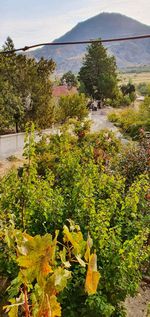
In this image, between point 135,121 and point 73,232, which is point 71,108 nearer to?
point 135,121

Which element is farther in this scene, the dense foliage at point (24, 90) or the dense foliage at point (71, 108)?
the dense foliage at point (71, 108)

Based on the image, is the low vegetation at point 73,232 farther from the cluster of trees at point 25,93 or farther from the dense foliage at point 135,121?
the dense foliage at point 135,121

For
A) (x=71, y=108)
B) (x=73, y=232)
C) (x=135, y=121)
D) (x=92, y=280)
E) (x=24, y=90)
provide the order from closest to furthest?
(x=92, y=280)
(x=73, y=232)
(x=24, y=90)
(x=71, y=108)
(x=135, y=121)

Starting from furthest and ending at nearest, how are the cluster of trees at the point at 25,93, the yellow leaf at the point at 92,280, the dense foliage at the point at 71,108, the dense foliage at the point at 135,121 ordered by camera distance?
1. the dense foliage at the point at 135,121
2. the dense foliage at the point at 71,108
3. the cluster of trees at the point at 25,93
4. the yellow leaf at the point at 92,280

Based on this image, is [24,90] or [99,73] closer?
[24,90]

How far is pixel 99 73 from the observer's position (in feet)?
175

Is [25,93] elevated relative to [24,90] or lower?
lower


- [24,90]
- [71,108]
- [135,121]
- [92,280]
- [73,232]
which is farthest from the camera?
[135,121]

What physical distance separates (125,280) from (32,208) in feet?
6.08

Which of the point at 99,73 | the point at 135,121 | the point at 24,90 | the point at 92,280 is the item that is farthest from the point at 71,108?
the point at 92,280

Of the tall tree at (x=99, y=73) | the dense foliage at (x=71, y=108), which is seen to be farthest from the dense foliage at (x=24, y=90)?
the tall tree at (x=99, y=73)

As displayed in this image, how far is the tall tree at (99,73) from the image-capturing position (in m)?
52.2

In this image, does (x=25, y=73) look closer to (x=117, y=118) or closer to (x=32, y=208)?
(x=117, y=118)

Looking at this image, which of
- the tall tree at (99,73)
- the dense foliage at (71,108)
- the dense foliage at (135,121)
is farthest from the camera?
the tall tree at (99,73)
